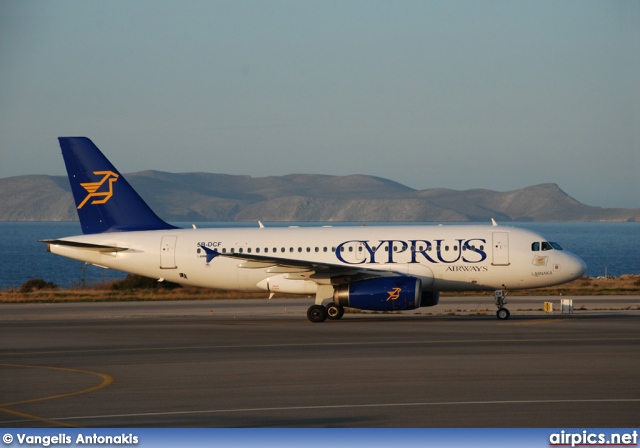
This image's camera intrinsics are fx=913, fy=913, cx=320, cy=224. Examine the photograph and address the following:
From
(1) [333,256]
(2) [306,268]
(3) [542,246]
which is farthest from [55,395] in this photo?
(3) [542,246]

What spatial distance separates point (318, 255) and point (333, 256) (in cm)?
65

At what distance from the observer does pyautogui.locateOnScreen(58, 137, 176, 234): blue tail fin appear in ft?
131

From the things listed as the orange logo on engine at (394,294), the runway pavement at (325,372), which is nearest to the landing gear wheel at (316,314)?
the runway pavement at (325,372)

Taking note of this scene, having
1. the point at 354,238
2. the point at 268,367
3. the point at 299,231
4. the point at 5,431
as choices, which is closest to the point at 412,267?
the point at 354,238

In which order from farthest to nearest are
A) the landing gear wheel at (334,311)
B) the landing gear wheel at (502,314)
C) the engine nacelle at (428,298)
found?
the landing gear wheel at (334,311) < the engine nacelle at (428,298) < the landing gear wheel at (502,314)

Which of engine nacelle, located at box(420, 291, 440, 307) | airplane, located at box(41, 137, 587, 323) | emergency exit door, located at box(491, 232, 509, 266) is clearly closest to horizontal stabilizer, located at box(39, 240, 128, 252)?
airplane, located at box(41, 137, 587, 323)

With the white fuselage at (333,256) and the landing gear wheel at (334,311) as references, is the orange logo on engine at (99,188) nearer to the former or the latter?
the white fuselage at (333,256)

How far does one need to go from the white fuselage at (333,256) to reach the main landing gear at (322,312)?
1.03m

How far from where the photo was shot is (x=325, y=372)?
68.0 feet

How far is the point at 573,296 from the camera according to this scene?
51.2 meters

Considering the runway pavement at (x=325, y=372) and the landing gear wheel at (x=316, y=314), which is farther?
the landing gear wheel at (x=316, y=314)

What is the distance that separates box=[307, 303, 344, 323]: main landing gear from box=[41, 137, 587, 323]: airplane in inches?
1.5

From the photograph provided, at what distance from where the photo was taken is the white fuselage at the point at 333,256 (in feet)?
118

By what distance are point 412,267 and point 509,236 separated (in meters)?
4.09
